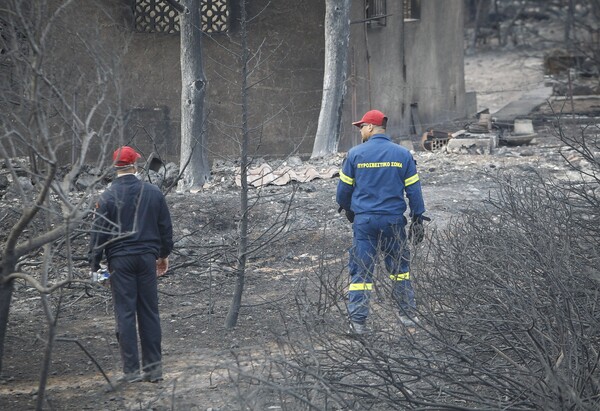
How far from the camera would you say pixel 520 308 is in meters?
5.39

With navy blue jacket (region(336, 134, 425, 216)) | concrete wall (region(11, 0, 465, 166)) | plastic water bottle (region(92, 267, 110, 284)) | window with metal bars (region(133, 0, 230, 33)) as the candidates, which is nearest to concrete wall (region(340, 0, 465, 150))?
concrete wall (region(11, 0, 465, 166))

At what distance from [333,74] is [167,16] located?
10.7ft

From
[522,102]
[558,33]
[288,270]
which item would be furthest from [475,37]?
[288,270]

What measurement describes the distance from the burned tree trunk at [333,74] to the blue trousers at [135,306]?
9.00 m

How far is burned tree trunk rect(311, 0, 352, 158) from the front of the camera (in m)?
15.9

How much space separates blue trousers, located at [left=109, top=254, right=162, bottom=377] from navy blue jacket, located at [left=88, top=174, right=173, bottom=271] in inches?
3.1

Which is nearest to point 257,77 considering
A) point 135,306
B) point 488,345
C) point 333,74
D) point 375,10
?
point 333,74

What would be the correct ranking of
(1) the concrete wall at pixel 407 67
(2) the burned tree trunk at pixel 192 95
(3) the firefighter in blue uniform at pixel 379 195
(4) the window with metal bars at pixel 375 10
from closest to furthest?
(3) the firefighter in blue uniform at pixel 379 195 → (2) the burned tree trunk at pixel 192 95 → (1) the concrete wall at pixel 407 67 → (4) the window with metal bars at pixel 375 10

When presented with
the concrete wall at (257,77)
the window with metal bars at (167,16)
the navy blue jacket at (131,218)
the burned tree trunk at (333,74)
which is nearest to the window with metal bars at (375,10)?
the concrete wall at (257,77)

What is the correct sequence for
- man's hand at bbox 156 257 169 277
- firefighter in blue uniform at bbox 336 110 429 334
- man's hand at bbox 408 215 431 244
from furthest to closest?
firefighter in blue uniform at bbox 336 110 429 334 < man's hand at bbox 408 215 431 244 < man's hand at bbox 156 257 169 277

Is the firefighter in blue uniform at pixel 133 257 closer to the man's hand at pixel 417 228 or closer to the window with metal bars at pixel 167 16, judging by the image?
the man's hand at pixel 417 228

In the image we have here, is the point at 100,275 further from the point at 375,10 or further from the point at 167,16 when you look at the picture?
the point at 375,10

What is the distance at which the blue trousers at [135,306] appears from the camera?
7.07 m

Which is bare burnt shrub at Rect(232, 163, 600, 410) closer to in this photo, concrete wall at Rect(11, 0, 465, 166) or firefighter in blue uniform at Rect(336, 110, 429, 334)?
firefighter in blue uniform at Rect(336, 110, 429, 334)
